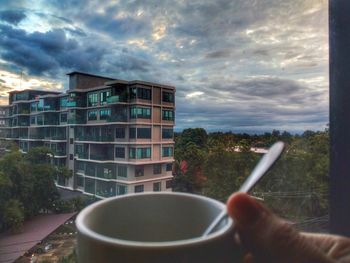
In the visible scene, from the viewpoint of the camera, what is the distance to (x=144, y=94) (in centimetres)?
83

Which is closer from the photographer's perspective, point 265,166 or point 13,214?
point 265,166

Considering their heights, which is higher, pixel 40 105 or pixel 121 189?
pixel 40 105

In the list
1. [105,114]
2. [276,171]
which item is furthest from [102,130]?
[276,171]

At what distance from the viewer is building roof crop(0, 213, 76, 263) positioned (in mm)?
685

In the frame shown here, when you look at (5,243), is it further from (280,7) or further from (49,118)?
(280,7)

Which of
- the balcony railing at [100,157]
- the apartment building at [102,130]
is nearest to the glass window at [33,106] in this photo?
the apartment building at [102,130]

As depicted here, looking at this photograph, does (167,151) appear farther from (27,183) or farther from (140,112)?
(27,183)

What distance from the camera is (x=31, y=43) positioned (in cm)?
78

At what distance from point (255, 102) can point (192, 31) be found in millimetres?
269

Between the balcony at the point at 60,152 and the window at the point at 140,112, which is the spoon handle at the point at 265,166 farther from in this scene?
the balcony at the point at 60,152

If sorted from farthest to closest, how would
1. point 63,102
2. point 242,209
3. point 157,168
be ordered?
point 63,102 → point 157,168 → point 242,209

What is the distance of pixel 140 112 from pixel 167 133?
0.10 meters

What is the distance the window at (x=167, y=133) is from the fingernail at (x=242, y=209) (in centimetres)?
59

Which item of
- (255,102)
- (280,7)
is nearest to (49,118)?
(255,102)
